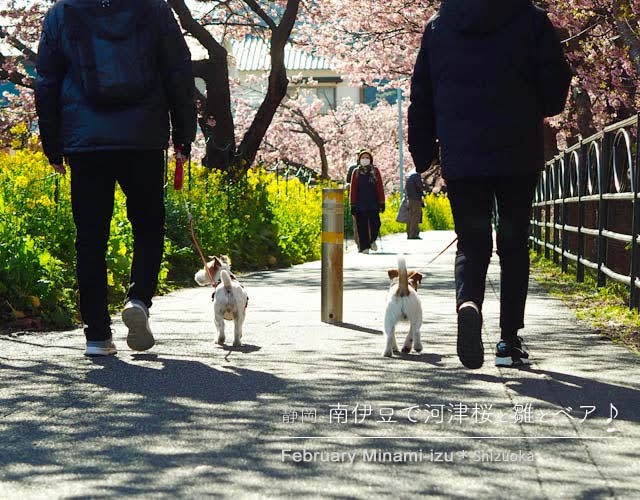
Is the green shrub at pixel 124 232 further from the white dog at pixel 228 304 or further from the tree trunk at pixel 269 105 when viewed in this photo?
the white dog at pixel 228 304

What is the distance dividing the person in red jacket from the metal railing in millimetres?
5598

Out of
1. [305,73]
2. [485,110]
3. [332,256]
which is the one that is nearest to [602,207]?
[332,256]

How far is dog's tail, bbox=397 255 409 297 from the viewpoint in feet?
19.4

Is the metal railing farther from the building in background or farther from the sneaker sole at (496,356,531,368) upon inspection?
the building in background

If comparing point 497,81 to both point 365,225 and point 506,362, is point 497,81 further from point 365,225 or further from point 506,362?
point 365,225

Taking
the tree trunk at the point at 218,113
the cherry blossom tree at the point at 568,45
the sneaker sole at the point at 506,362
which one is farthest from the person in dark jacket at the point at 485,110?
the tree trunk at the point at 218,113

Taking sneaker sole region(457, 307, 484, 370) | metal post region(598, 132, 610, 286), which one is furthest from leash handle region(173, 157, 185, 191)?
metal post region(598, 132, 610, 286)

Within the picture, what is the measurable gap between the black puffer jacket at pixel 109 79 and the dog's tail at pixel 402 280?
1.32m

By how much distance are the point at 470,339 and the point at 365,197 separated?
14463 millimetres

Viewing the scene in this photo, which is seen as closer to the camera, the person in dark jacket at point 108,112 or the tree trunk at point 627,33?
the person in dark jacket at point 108,112

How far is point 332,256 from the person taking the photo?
27.0 feet

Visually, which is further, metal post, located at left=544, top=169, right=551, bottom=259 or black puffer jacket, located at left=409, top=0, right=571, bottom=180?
metal post, located at left=544, top=169, right=551, bottom=259

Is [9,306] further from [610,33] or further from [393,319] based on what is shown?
[610,33]

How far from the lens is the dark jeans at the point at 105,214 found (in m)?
5.93
